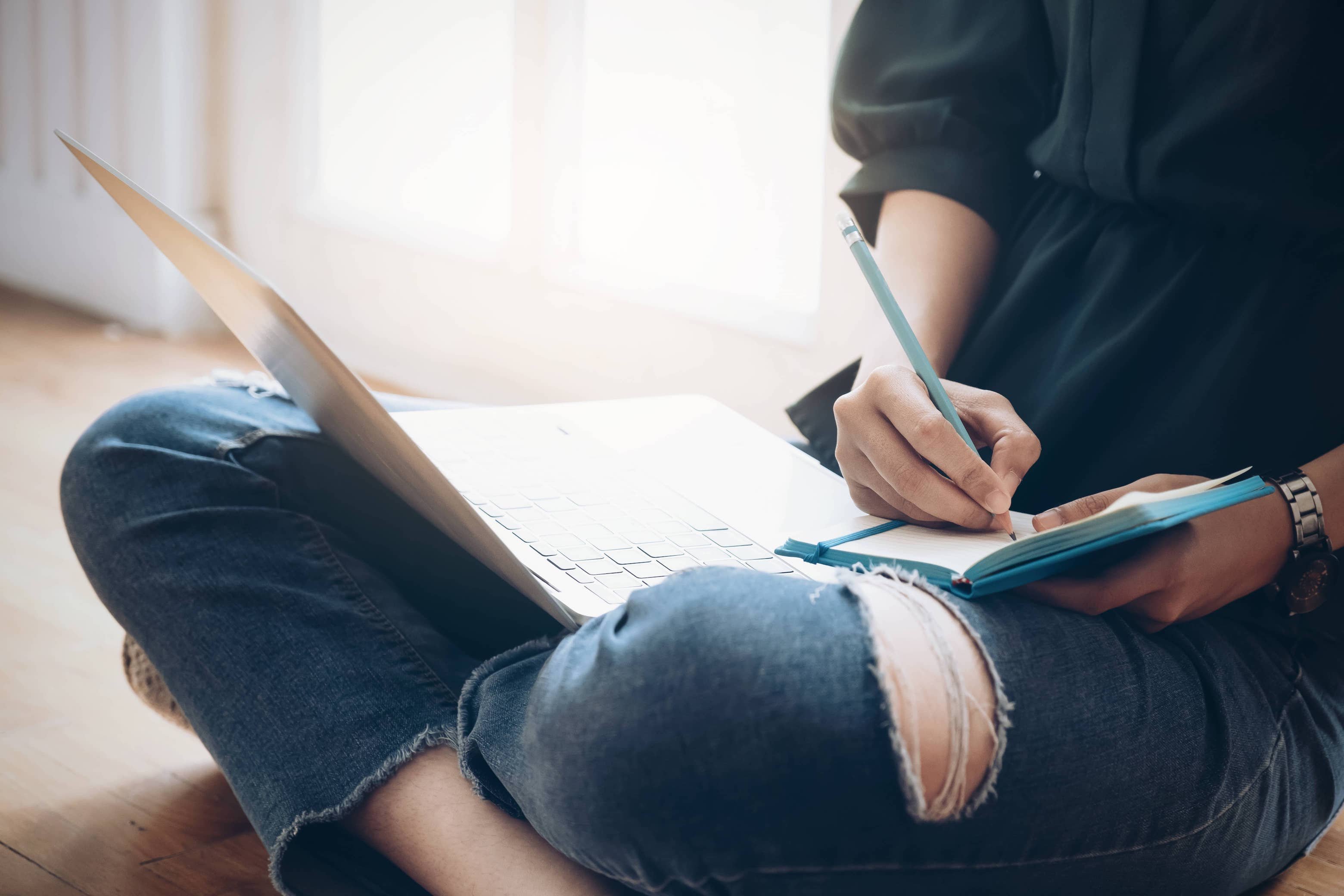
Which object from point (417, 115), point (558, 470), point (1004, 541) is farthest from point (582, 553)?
point (417, 115)

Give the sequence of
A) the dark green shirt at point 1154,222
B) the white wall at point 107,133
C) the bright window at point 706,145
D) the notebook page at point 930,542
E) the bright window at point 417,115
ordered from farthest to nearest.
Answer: the white wall at point 107,133 < the bright window at point 417,115 < the bright window at point 706,145 < the dark green shirt at point 1154,222 < the notebook page at point 930,542

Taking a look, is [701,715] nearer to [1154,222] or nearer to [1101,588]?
[1101,588]

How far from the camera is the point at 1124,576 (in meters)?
0.54

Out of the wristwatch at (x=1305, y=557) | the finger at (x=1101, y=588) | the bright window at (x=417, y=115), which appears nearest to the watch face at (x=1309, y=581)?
the wristwatch at (x=1305, y=557)

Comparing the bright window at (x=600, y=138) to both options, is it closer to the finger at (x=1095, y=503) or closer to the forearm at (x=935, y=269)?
the forearm at (x=935, y=269)

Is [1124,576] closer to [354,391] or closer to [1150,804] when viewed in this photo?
[1150,804]

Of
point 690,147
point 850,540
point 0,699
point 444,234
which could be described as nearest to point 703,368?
point 690,147

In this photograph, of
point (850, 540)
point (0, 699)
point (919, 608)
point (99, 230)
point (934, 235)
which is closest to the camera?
point (919, 608)

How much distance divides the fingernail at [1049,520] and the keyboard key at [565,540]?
0.84 ft

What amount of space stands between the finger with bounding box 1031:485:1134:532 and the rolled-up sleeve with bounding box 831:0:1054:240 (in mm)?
352

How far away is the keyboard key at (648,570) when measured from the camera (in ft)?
2.06

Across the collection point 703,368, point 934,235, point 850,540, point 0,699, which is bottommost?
point 0,699

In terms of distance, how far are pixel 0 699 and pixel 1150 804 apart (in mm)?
949

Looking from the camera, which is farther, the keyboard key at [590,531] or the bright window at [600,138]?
the bright window at [600,138]
